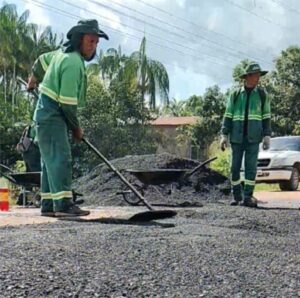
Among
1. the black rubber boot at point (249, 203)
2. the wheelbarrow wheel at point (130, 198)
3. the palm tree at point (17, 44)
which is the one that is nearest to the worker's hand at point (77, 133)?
the wheelbarrow wheel at point (130, 198)

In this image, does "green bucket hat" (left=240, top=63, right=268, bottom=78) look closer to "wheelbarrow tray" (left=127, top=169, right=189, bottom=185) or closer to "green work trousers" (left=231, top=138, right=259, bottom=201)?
"green work trousers" (left=231, top=138, right=259, bottom=201)

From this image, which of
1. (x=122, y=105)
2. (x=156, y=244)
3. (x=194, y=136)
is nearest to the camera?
(x=156, y=244)

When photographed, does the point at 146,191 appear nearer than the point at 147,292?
No

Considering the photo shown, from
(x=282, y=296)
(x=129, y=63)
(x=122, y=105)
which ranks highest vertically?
(x=129, y=63)

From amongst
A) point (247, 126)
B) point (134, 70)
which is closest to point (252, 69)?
point (247, 126)

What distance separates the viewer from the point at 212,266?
4.49 meters

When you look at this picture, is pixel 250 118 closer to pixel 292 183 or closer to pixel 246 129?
pixel 246 129

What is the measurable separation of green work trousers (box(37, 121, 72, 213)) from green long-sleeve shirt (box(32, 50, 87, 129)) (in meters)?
0.17

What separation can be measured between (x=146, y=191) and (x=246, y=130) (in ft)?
7.23

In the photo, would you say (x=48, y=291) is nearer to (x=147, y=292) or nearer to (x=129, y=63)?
(x=147, y=292)

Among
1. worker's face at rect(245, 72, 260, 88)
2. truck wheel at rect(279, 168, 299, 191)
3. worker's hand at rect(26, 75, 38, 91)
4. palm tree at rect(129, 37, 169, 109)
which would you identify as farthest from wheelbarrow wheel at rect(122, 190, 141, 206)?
palm tree at rect(129, 37, 169, 109)

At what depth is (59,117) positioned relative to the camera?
740 cm

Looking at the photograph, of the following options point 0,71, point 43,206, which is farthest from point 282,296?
point 0,71

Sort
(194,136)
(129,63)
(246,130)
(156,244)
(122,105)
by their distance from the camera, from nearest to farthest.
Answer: (156,244) < (246,130) < (122,105) < (129,63) < (194,136)
